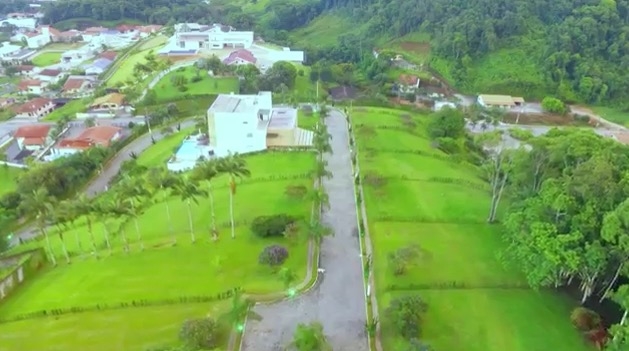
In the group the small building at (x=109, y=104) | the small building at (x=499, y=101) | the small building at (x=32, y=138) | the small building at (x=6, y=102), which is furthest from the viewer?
the small building at (x=6, y=102)

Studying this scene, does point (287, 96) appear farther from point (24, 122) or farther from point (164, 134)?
point (24, 122)

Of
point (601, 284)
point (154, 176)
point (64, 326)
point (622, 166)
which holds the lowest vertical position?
point (64, 326)

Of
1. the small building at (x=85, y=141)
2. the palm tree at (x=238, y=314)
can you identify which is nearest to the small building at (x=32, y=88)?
the small building at (x=85, y=141)

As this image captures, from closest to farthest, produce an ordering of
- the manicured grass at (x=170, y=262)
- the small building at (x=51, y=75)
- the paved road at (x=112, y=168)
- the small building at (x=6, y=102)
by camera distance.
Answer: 1. the manicured grass at (x=170, y=262)
2. the paved road at (x=112, y=168)
3. the small building at (x=6, y=102)
4. the small building at (x=51, y=75)

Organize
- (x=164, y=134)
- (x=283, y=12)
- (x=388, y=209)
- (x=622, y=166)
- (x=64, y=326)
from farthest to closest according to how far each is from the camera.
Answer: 1. (x=283, y=12)
2. (x=164, y=134)
3. (x=388, y=209)
4. (x=622, y=166)
5. (x=64, y=326)

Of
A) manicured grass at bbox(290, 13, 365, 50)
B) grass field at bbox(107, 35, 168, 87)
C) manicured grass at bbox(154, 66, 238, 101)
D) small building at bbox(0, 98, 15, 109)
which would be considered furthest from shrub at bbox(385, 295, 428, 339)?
manicured grass at bbox(290, 13, 365, 50)

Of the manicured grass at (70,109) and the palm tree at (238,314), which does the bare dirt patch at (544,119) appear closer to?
the palm tree at (238,314)

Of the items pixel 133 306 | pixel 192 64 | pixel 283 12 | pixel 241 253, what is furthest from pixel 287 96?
pixel 283 12

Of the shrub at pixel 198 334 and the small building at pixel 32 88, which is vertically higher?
the shrub at pixel 198 334

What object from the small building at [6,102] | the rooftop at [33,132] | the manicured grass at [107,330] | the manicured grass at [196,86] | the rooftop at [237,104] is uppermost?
the rooftop at [237,104]
